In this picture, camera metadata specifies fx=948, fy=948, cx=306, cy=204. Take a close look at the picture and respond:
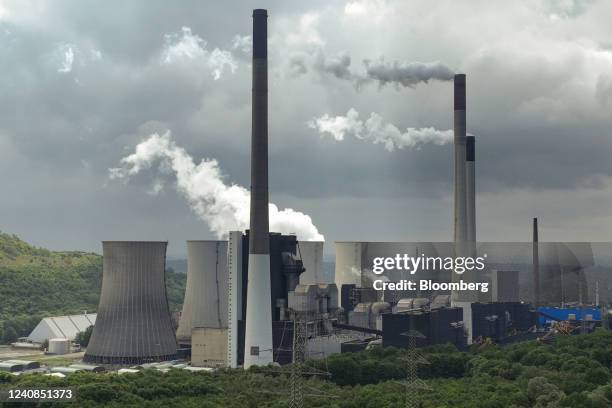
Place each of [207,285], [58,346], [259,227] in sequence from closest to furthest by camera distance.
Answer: [259,227], [207,285], [58,346]

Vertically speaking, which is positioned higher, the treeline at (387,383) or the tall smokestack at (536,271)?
the tall smokestack at (536,271)

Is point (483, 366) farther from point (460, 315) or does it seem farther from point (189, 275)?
point (189, 275)

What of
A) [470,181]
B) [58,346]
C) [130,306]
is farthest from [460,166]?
[58,346]

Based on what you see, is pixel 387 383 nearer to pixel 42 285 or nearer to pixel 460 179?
pixel 460 179

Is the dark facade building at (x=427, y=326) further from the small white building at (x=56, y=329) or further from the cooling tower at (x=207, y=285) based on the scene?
the small white building at (x=56, y=329)

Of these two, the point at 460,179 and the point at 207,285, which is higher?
the point at 460,179

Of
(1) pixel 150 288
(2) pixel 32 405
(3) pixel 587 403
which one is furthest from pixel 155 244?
(3) pixel 587 403

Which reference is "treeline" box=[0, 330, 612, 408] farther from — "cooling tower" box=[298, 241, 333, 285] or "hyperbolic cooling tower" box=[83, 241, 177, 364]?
"cooling tower" box=[298, 241, 333, 285]

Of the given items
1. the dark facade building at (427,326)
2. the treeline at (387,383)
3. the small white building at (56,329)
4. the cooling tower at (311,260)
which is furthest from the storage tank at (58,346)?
the dark facade building at (427,326)
